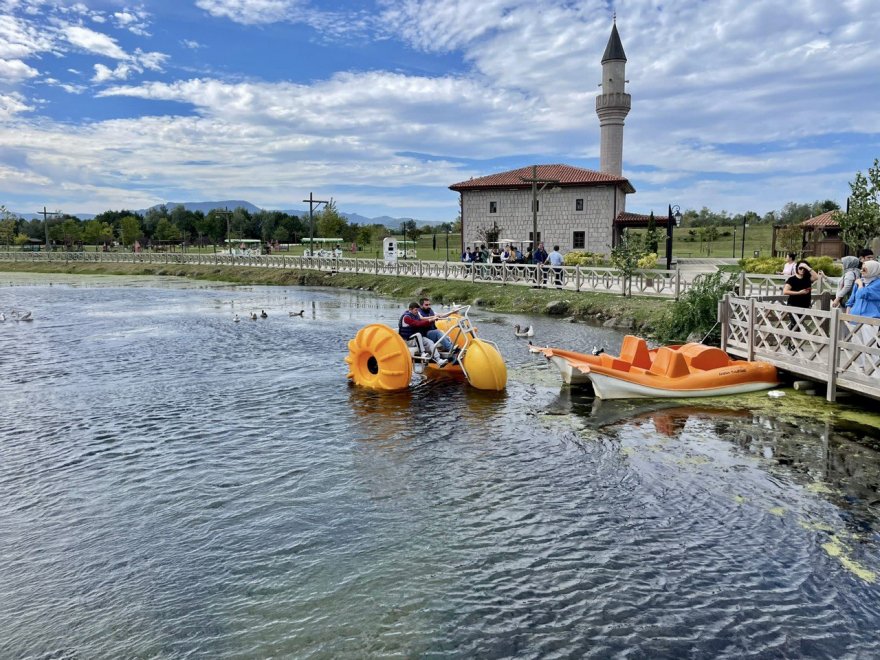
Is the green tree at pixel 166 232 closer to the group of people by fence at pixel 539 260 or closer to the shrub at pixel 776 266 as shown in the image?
the group of people by fence at pixel 539 260

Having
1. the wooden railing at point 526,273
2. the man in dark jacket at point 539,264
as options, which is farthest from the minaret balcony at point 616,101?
the man in dark jacket at point 539,264

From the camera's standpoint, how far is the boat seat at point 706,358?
13008mm

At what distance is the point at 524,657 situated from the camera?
5191 millimetres

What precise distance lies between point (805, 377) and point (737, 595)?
791 centimetres

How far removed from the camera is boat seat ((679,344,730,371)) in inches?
512

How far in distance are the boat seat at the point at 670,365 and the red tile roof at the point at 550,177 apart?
3497 centimetres

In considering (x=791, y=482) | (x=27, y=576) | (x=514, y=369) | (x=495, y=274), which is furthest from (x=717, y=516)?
(x=495, y=274)

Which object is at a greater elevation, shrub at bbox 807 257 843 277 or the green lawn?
the green lawn

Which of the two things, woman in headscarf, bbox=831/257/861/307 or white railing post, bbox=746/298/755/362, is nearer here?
woman in headscarf, bbox=831/257/861/307

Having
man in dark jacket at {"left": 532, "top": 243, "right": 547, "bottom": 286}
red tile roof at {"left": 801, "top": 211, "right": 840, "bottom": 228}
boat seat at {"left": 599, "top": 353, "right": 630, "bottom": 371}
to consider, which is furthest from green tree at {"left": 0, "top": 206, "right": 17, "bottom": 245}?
boat seat at {"left": 599, "top": 353, "right": 630, "bottom": 371}

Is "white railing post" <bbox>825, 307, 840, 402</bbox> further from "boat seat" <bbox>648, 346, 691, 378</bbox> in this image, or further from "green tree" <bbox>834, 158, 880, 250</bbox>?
"green tree" <bbox>834, 158, 880, 250</bbox>

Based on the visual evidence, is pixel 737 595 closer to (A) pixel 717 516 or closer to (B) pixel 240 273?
(A) pixel 717 516

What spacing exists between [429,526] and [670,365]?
7304 millimetres

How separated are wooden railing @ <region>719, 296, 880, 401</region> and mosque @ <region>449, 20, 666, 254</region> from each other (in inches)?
1293
